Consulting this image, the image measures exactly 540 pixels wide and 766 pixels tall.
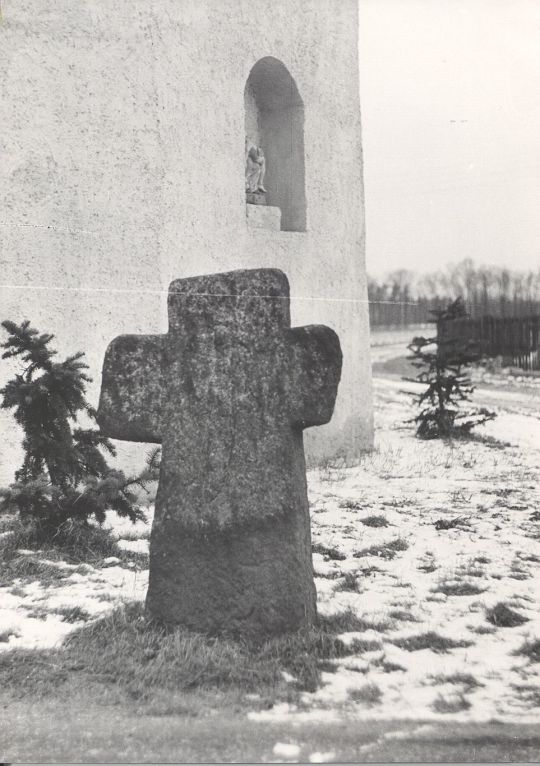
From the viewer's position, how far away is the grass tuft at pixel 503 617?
412 cm

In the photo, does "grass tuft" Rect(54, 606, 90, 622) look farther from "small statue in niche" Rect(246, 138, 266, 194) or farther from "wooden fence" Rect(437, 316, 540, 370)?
"small statue in niche" Rect(246, 138, 266, 194)

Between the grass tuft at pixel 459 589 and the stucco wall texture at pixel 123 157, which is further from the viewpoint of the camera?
the stucco wall texture at pixel 123 157

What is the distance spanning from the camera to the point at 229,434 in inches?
157

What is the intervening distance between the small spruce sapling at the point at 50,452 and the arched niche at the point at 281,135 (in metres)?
4.43

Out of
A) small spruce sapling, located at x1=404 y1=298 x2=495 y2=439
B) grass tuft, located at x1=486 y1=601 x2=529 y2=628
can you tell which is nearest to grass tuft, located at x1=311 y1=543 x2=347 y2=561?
grass tuft, located at x1=486 y1=601 x2=529 y2=628

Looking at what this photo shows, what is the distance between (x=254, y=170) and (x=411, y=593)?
18.6ft

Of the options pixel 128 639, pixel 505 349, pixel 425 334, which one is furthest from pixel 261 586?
pixel 425 334

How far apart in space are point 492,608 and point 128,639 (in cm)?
198

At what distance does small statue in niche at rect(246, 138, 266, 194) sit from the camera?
8820 millimetres

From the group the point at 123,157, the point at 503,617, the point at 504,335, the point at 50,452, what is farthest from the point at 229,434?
the point at 504,335

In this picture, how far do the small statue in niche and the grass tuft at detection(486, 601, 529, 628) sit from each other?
5811mm

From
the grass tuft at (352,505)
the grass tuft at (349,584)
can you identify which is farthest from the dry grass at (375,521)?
the grass tuft at (349,584)

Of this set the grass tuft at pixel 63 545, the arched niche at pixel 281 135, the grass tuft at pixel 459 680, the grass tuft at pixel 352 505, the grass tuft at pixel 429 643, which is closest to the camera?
the grass tuft at pixel 459 680

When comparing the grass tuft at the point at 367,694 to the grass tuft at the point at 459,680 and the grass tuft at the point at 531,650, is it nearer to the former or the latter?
the grass tuft at the point at 459,680
